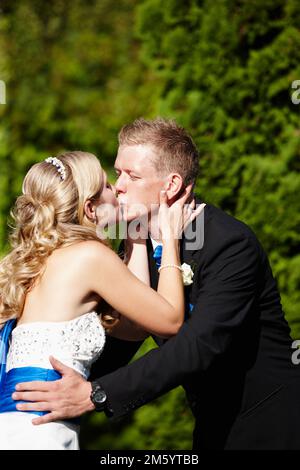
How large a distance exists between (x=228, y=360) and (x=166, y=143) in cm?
104

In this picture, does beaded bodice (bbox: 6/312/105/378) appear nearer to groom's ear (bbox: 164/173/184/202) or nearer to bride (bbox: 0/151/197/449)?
bride (bbox: 0/151/197/449)

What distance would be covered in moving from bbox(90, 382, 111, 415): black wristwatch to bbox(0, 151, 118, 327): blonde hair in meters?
0.35

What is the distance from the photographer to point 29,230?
137 inches

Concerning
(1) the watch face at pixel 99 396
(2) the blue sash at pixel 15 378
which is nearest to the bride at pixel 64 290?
(2) the blue sash at pixel 15 378

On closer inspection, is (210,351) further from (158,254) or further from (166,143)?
(166,143)

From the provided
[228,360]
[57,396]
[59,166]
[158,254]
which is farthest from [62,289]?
[228,360]

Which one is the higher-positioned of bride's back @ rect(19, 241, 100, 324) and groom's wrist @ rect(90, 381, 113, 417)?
bride's back @ rect(19, 241, 100, 324)

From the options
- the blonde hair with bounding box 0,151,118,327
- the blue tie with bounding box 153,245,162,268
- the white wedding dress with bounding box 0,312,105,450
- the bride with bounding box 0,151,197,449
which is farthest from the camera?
the blue tie with bounding box 153,245,162,268

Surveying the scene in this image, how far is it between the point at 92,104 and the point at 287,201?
1.57 meters

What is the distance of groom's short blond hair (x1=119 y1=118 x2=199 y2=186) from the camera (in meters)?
3.71

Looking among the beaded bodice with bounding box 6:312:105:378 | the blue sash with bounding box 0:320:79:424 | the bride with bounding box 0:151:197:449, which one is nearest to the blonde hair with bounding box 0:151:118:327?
the bride with bounding box 0:151:197:449

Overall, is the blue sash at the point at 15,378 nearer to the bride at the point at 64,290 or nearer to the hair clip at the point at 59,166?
the bride at the point at 64,290
